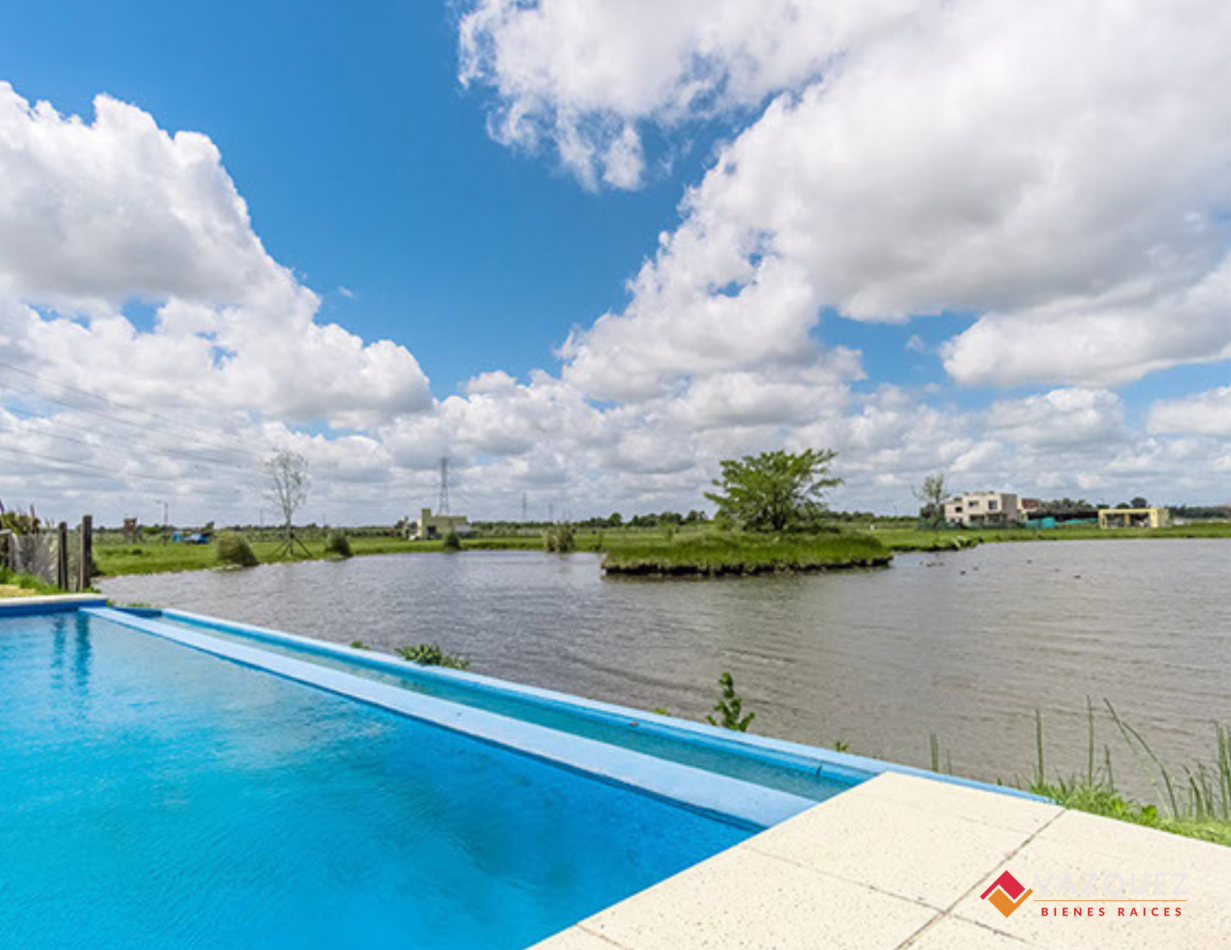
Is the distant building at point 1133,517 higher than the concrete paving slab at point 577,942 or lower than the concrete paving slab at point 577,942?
lower

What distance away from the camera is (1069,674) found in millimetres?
10188

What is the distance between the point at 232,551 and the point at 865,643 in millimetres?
35377

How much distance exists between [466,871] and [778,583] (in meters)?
22.9

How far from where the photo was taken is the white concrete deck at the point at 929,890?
1649 mm

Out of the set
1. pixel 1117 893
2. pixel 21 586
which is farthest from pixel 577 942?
pixel 21 586

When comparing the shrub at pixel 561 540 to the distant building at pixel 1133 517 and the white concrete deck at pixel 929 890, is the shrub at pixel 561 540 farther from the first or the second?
the distant building at pixel 1133 517

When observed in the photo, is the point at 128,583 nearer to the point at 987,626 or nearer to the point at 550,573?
the point at 550,573

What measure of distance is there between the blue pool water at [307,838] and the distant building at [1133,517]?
122 m

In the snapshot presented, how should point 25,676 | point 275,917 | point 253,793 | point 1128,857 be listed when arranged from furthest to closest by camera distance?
point 25,676
point 253,793
point 275,917
point 1128,857

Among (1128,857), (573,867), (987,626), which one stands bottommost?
(987,626)

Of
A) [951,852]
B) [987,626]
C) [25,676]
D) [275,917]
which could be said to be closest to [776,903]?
[951,852]

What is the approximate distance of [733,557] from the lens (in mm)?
29500

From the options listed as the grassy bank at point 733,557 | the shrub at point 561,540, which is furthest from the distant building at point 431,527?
the grassy bank at point 733,557

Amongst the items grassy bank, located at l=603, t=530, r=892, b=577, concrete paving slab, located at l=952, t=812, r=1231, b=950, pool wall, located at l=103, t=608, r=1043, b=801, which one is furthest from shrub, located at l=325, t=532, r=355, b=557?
concrete paving slab, located at l=952, t=812, r=1231, b=950
